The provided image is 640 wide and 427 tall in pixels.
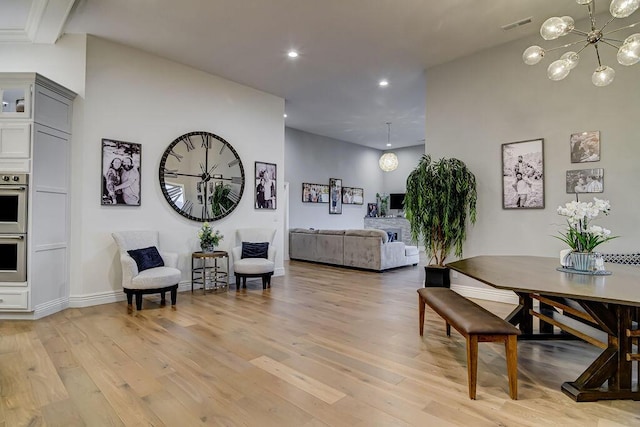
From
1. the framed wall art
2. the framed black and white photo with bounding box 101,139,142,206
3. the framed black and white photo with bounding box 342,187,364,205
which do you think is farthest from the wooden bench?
the framed black and white photo with bounding box 342,187,364,205

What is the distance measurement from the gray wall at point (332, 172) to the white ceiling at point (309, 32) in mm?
3251

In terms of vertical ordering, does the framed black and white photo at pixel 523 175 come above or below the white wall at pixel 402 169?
below

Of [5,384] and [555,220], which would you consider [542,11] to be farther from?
[5,384]

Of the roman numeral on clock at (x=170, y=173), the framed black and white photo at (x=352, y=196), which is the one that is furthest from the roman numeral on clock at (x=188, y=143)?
the framed black and white photo at (x=352, y=196)

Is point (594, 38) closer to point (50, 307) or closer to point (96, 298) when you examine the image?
point (96, 298)

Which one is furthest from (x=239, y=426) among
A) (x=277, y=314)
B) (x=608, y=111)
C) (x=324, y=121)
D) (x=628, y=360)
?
(x=324, y=121)

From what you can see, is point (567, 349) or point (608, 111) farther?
point (608, 111)

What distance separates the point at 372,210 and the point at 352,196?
1.09 meters

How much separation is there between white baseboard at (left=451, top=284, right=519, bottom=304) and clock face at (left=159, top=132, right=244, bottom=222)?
3.83 meters

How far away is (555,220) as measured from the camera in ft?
13.3

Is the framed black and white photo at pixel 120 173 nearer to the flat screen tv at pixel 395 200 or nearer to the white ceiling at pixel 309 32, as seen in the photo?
the white ceiling at pixel 309 32

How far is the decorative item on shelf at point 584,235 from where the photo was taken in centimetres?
242

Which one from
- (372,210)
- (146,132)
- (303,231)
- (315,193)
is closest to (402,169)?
(372,210)

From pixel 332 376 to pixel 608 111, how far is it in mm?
4107
